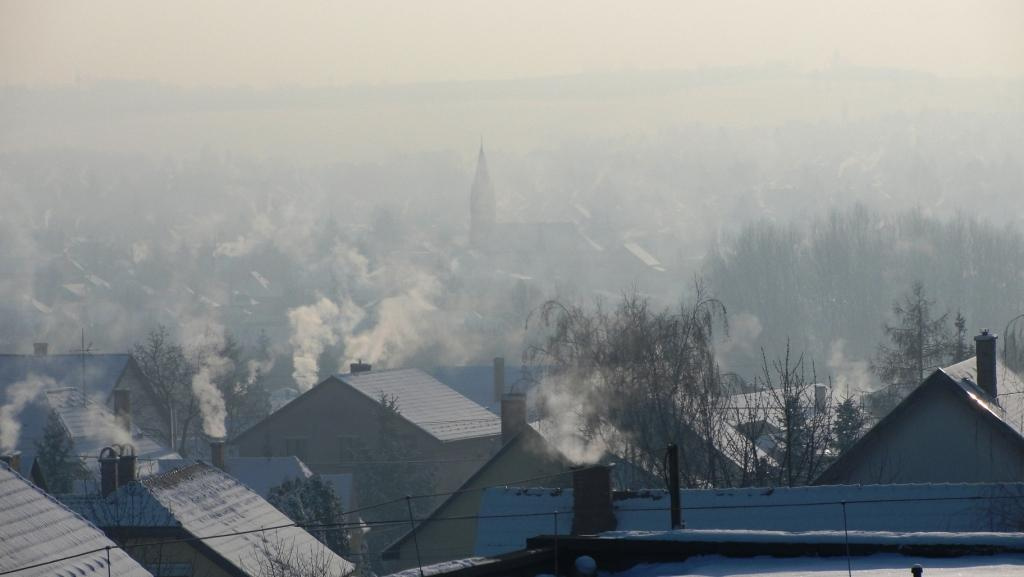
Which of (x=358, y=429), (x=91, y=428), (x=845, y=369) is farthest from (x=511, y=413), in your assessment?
(x=845, y=369)

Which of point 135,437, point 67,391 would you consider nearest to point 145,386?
point 67,391

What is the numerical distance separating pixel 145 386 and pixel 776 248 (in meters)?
55.3

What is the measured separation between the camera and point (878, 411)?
165 feet

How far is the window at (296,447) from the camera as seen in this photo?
5875cm

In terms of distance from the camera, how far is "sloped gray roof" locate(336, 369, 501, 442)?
58.1 m

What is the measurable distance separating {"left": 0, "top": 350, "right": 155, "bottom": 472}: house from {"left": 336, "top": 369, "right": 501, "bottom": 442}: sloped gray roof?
36.8ft

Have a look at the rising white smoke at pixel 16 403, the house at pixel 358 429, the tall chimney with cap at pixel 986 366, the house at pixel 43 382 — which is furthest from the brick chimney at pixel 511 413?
the rising white smoke at pixel 16 403

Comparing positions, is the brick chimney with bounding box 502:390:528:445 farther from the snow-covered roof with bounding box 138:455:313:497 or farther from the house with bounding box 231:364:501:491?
the house with bounding box 231:364:501:491

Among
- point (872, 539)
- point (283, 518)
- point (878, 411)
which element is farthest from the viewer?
point (878, 411)

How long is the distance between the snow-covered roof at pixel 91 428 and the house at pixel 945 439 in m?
32.3

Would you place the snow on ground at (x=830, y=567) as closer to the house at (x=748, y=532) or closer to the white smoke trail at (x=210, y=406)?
the house at (x=748, y=532)

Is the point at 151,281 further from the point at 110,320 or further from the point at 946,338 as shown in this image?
the point at 946,338

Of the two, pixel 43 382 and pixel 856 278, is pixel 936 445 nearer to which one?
pixel 43 382

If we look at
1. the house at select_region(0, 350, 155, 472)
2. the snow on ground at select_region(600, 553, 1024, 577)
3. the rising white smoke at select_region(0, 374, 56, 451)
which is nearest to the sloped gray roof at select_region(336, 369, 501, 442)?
the house at select_region(0, 350, 155, 472)
